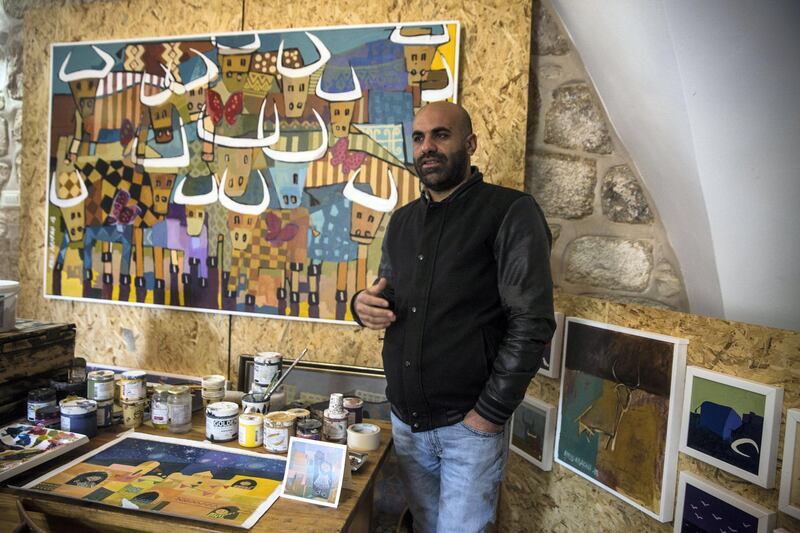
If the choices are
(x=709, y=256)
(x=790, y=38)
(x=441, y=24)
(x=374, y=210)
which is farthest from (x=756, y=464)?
(x=441, y=24)

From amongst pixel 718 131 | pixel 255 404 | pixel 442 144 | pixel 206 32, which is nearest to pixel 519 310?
pixel 442 144

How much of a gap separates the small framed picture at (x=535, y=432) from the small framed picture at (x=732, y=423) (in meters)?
0.44

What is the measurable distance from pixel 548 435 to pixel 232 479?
1.05 meters

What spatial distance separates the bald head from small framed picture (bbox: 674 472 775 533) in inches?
42.7

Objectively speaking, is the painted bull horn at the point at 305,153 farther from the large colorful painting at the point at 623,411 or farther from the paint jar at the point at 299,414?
the large colorful painting at the point at 623,411

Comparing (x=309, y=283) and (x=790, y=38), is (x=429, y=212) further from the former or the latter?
(x=790, y=38)

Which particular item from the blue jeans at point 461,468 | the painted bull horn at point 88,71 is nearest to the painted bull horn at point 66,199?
the painted bull horn at point 88,71

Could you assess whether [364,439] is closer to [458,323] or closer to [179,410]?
[458,323]

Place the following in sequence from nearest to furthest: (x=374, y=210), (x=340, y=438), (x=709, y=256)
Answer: (x=709, y=256)
(x=340, y=438)
(x=374, y=210)

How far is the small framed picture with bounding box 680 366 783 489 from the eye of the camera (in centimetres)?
110

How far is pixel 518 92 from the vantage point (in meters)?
1.76

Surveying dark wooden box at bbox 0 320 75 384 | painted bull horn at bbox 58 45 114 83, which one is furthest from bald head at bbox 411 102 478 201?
painted bull horn at bbox 58 45 114 83

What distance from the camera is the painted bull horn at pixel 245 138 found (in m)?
1.99

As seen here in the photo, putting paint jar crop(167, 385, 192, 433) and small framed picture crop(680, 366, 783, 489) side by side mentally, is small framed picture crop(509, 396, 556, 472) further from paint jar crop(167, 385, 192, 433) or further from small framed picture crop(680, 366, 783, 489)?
paint jar crop(167, 385, 192, 433)
